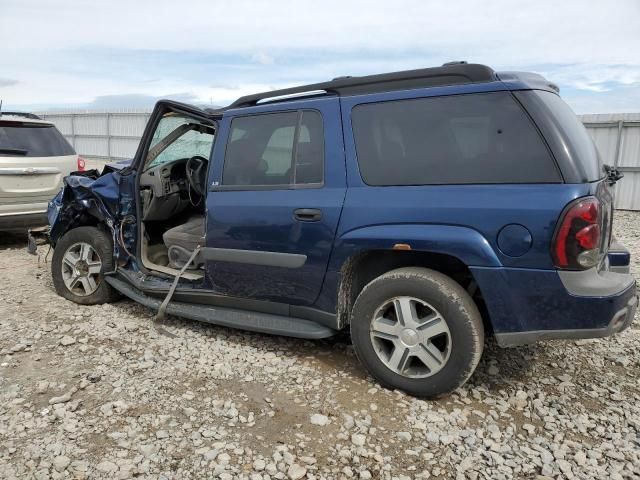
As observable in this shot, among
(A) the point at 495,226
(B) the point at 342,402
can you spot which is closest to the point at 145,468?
(B) the point at 342,402

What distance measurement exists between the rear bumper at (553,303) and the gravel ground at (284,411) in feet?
1.77

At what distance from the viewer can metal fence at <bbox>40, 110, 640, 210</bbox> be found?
12148mm

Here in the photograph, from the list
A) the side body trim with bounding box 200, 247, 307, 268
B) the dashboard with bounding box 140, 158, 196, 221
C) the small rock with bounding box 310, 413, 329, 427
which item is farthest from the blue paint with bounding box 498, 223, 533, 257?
the dashboard with bounding box 140, 158, 196, 221

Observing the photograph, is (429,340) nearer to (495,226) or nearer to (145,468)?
(495,226)

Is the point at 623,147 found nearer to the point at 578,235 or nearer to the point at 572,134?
the point at 572,134

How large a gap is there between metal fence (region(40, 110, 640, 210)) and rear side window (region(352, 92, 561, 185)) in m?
11.1

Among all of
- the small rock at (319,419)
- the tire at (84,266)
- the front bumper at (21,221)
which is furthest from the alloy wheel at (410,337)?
the front bumper at (21,221)

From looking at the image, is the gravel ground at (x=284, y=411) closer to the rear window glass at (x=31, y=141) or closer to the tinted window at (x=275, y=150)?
the tinted window at (x=275, y=150)

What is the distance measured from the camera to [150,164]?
4598mm

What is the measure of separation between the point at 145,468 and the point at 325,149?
6.88 ft

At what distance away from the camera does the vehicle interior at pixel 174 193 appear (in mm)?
4473

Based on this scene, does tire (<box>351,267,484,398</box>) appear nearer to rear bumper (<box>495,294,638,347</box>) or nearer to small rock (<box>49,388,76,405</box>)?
rear bumper (<box>495,294,638,347</box>)

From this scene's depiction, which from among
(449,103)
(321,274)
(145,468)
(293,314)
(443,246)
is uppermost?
(449,103)

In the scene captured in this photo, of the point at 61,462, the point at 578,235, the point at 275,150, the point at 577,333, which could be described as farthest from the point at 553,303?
the point at 61,462
